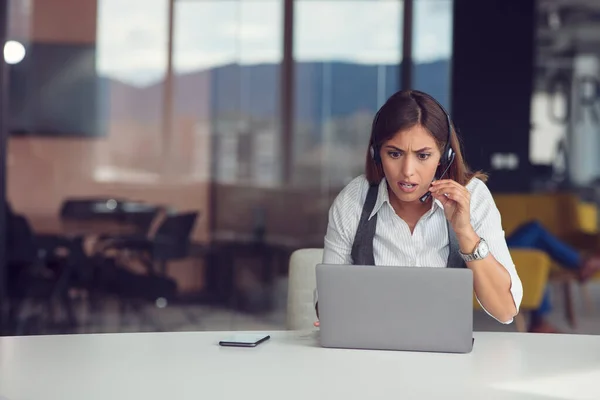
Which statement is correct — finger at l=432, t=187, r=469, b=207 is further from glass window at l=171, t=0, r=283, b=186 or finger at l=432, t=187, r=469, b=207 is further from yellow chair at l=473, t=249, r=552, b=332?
glass window at l=171, t=0, r=283, b=186

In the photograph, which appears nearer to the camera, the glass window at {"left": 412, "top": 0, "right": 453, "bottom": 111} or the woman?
the woman

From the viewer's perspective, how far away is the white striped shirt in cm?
273

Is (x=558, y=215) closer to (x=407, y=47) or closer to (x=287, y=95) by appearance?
(x=407, y=47)

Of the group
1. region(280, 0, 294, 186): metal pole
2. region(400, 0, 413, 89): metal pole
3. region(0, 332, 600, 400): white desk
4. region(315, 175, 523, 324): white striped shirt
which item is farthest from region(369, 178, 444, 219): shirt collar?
region(400, 0, 413, 89): metal pole

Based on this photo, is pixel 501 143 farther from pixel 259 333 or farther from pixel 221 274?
pixel 259 333

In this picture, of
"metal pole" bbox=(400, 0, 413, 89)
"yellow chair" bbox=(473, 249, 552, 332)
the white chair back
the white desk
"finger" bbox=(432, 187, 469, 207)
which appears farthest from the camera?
"metal pole" bbox=(400, 0, 413, 89)

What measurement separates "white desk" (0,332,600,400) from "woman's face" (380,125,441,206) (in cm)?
48

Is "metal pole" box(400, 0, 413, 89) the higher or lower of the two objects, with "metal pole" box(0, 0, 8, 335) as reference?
higher

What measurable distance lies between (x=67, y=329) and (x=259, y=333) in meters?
4.10

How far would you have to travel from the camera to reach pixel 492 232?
107 inches

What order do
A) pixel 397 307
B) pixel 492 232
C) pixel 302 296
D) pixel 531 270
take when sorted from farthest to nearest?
pixel 531 270 → pixel 302 296 → pixel 492 232 → pixel 397 307

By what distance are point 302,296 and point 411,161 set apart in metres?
0.63

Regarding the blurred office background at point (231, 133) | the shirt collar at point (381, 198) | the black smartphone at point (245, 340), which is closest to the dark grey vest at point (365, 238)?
the shirt collar at point (381, 198)

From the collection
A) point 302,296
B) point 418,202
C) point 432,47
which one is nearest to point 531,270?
point 432,47
